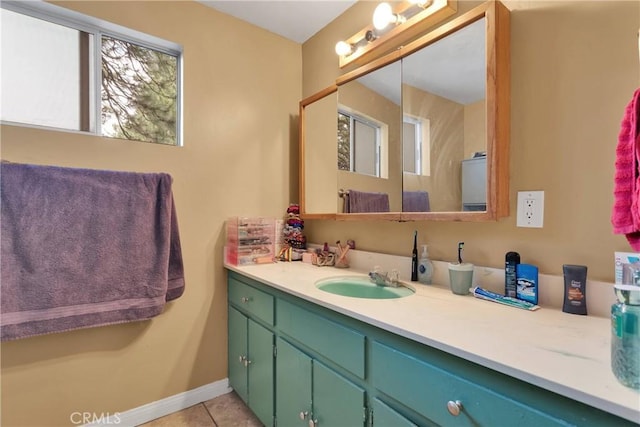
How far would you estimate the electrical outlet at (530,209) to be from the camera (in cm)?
106

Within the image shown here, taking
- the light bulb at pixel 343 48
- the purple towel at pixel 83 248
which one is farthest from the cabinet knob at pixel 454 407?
the light bulb at pixel 343 48

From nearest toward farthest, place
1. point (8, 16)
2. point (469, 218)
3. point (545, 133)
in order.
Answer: point (545, 133) → point (469, 218) → point (8, 16)

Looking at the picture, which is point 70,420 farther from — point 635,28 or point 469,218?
point 635,28

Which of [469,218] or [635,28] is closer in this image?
[635,28]

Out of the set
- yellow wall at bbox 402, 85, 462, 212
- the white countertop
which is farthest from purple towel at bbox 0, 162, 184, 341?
yellow wall at bbox 402, 85, 462, 212

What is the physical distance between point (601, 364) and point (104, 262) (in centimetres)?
187

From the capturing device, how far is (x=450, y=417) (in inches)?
28.7

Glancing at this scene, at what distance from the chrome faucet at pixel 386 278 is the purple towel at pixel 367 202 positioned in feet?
1.10

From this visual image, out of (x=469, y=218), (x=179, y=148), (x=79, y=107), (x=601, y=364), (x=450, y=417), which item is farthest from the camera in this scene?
(x=179, y=148)

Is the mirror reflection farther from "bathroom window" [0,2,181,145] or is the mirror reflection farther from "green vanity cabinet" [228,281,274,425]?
"bathroom window" [0,2,181,145]

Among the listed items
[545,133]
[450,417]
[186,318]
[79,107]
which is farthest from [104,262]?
[545,133]

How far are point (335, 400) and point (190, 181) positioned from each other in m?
1.43

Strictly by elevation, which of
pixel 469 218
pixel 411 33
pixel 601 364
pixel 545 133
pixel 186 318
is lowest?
pixel 186 318

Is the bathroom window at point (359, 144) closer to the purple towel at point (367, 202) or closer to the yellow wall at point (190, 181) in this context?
the purple towel at point (367, 202)
